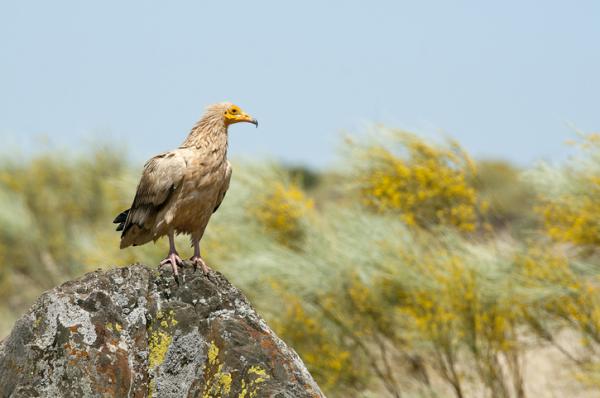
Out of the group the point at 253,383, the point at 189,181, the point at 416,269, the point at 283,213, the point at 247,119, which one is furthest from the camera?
the point at 283,213

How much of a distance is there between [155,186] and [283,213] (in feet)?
29.0

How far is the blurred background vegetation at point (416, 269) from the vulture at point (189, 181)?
613 centimetres

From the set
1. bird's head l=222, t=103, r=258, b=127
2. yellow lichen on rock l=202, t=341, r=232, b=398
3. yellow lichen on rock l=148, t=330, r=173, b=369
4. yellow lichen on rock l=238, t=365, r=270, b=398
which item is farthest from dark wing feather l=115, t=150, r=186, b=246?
yellow lichen on rock l=238, t=365, r=270, b=398

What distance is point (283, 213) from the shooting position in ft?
49.9

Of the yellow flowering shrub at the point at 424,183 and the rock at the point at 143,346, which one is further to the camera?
the yellow flowering shrub at the point at 424,183

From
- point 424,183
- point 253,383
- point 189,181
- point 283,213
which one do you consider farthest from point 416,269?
point 253,383

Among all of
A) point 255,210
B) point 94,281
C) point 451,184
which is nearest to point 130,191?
point 255,210

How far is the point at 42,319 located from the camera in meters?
4.79

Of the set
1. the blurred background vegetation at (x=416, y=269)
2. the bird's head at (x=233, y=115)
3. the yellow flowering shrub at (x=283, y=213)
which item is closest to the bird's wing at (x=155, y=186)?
the bird's head at (x=233, y=115)

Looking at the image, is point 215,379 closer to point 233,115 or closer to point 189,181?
point 189,181

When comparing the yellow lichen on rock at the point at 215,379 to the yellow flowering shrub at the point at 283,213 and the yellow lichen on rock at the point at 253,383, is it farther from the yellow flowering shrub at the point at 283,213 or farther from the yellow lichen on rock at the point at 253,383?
the yellow flowering shrub at the point at 283,213

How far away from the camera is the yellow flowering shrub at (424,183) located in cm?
1362

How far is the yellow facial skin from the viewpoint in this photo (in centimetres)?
674

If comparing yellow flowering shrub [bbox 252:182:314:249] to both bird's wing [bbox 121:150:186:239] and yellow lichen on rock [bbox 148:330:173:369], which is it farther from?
yellow lichen on rock [bbox 148:330:173:369]
